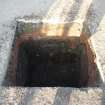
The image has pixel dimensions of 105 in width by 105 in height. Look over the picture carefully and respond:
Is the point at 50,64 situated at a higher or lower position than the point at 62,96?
lower

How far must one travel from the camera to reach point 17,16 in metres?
3.84

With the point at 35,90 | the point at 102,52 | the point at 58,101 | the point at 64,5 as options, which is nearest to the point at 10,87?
the point at 35,90

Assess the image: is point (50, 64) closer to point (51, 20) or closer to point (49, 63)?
point (49, 63)

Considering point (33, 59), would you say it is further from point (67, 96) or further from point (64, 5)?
point (67, 96)

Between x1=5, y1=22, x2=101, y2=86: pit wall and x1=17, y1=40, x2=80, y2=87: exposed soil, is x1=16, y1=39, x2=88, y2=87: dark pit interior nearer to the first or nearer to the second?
x1=17, y1=40, x2=80, y2=87: exposed soil

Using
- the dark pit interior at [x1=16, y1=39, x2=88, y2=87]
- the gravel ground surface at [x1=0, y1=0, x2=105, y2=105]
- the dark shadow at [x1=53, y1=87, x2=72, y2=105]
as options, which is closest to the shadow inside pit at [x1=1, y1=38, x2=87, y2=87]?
the dark pit interior at [x1=16, y1=39, x2=88, y2=87]

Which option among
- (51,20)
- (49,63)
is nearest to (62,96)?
(51,20)

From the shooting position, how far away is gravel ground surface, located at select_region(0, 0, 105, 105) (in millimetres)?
2666

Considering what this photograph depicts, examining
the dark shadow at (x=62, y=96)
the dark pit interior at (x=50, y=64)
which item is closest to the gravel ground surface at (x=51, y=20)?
the dark shadow at (x=62, y=96)

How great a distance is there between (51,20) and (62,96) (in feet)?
4.06

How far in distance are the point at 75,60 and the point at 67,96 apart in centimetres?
165

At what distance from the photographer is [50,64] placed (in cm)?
459

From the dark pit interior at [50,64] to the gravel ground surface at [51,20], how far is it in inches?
10.8

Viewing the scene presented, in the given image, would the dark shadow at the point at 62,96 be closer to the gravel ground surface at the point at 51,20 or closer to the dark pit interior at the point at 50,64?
the gravel ground surface at the point at 51,20
